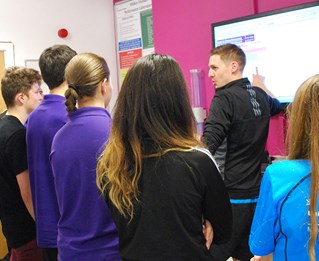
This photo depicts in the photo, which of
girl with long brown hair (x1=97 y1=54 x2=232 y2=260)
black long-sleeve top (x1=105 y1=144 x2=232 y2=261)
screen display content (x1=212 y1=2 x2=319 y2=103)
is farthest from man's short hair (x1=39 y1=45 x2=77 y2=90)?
screen display content (x1=212 y1=2 x2=319 y2=103)

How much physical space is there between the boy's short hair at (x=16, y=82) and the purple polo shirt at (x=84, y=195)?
0.85 m

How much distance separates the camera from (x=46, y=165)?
1.81 m

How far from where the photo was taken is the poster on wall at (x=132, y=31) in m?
4.62

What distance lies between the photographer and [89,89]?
1.56 m

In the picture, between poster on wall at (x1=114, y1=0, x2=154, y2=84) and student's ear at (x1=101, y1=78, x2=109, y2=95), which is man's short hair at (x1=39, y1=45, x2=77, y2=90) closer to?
student's ear at (x1=101, y1=78, x2=109, y2=95)

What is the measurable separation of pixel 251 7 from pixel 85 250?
2.49m

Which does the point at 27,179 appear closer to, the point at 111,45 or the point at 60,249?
the point at 60,249

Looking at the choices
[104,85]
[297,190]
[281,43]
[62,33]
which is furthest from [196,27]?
[297,190]

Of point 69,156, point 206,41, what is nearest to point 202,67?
point 206,41

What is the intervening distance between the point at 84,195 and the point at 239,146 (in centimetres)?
121

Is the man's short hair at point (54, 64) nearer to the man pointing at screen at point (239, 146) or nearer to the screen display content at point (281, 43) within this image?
the man pointing at screen at point (239, 146)

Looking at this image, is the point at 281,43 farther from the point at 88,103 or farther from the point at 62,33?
the point at 62,33

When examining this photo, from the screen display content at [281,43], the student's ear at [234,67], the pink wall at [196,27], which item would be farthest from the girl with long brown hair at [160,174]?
the pink wall at [196,27]

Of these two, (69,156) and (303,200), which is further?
(69,156)
